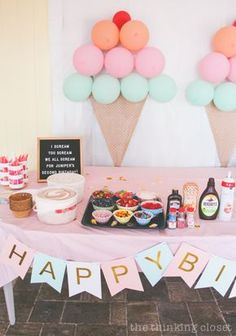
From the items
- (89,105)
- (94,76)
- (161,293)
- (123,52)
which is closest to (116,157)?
(89,105)

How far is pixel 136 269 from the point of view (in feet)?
4.45

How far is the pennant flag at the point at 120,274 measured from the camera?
1.36 metres

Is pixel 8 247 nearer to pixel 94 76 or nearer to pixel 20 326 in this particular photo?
pixel 20 326

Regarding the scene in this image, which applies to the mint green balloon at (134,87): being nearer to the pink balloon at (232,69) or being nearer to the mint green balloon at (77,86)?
the mint green balloon at (77,86)

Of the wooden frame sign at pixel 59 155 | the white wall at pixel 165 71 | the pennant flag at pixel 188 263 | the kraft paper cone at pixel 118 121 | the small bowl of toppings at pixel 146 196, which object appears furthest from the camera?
the kraft paper cone at pixel 118 121

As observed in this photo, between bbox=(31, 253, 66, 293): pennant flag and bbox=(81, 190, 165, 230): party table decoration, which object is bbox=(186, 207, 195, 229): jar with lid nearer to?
bbox=(81, 190, 165, 230): party table decoration

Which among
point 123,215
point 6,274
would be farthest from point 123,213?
point 6,274

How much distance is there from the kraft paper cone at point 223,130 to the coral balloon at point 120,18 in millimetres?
805

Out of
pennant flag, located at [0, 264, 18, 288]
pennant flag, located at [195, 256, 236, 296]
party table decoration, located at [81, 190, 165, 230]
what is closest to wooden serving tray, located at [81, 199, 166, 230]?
party table decoration, located at [81, 190, 165, 230]

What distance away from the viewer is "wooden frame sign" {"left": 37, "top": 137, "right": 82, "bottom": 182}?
1979mm

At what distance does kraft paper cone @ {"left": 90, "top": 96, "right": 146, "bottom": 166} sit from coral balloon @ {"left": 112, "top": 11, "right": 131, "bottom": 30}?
0.47m

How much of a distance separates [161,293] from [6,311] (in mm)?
883

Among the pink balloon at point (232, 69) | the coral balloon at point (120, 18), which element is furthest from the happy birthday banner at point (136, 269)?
the coral balloon at point (120, 18)

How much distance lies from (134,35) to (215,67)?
0.54 m
